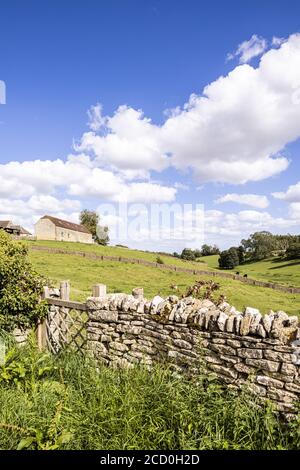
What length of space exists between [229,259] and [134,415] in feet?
210

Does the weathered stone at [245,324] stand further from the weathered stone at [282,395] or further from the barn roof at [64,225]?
the barn roof at [64,225]

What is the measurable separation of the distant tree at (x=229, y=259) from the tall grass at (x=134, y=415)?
207 ft

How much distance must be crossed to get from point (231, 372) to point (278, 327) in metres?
1.11

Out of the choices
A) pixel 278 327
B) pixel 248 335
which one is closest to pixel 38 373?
pixel 248 335

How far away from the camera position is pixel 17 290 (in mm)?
7688

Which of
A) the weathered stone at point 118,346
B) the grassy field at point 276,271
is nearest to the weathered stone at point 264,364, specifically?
the weathered stone at point 118,346

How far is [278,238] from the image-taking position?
8112 centimetres

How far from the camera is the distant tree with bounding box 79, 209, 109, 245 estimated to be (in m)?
81.1

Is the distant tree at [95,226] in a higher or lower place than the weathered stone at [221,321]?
higher

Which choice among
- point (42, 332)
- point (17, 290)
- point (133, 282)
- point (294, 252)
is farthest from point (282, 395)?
point (294, 252)

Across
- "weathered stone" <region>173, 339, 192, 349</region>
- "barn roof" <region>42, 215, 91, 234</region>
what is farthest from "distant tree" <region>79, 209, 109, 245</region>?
"weathered stone" <region>173, 339, 192, 349</region>

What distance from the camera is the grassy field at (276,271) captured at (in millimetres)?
45338

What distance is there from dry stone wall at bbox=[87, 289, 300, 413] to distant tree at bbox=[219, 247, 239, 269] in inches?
2423

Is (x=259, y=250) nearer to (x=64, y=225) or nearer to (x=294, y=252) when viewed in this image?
(x=294, y=252)
